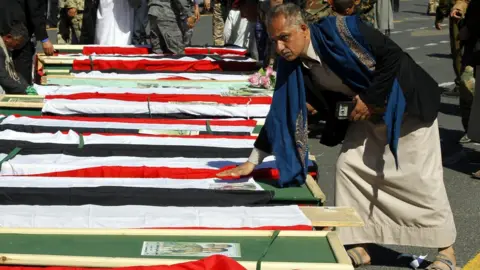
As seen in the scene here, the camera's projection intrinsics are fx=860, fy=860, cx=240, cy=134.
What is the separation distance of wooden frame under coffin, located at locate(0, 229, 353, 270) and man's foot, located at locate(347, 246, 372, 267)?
1151 mm

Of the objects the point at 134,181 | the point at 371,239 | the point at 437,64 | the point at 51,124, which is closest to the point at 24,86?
the point at 51,124

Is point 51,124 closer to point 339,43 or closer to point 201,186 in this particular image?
point 201,186

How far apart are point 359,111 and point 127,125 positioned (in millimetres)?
1864

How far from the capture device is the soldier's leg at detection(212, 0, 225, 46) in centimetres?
1126

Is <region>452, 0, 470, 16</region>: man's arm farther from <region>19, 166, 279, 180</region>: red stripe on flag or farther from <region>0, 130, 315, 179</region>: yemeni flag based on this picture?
<region>19, 166, 279, 180</region>: red stripe on flag

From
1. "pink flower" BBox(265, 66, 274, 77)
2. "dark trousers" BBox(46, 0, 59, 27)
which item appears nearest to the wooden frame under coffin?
"pink flower" BBox(265, 66, 274, 77)

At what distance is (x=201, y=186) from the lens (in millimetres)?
3908

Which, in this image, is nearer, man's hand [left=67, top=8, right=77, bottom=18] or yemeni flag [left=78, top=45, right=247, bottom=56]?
yemeni flag [left=78, top=45, right=247, bottom=56]

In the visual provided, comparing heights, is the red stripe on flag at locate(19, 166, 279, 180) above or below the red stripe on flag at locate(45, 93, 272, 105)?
above

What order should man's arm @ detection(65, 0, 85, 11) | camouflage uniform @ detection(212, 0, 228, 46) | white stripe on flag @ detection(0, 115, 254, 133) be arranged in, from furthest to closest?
camouflage uniform @ detection(212, 0, 228, 46)
man's arm @ detection(65, 0, 85, 11)
white stripe on flag @ detection(0, 115, 254, 133)

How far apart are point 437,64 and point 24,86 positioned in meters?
7.49

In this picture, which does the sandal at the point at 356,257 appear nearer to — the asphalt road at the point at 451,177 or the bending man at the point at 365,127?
the bending man at the point at 365,127

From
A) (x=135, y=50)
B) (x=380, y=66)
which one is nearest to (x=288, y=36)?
(x=380, y=66)

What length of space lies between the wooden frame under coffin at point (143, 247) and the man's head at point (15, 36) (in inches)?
171
